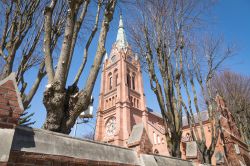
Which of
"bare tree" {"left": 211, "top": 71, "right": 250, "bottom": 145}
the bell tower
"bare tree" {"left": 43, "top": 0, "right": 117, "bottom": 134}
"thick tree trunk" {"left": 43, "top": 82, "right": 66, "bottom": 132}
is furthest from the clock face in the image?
"thick tree trunk" {"left": 43, "top": 82, "right": 66, "bottom": 132}

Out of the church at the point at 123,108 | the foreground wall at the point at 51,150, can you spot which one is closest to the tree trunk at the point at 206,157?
the foreground wall at the point at 51,150

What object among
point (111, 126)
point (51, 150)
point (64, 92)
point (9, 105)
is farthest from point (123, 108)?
point (9, 105)

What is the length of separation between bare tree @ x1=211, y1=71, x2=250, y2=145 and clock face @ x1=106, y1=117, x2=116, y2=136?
20274mm

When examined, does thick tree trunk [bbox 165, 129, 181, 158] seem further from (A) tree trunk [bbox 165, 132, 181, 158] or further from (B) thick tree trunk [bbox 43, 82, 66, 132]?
(B) thick tree trunk [bbox 43, 82, 66, 132]

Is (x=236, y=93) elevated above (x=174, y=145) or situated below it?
above

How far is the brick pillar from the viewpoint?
96.6 inches

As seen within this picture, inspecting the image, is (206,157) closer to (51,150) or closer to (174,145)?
(174,145)

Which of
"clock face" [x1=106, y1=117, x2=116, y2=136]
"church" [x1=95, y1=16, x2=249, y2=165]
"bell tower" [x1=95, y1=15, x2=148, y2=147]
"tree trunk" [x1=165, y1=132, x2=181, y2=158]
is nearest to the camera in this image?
"tree trunk" [x1=165, y1=132, x2=181, y2=158]

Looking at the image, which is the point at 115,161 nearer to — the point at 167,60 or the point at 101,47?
the point at 101,47

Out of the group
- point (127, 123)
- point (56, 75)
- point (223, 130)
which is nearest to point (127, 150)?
point (56, 75)

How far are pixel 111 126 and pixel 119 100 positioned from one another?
4.95 m

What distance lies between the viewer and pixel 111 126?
115ft

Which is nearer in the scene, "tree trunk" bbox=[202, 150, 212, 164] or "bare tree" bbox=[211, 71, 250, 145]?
"tree trunk" bbox=[202, 150, 212, 164]

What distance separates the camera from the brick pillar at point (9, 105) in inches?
96.6
